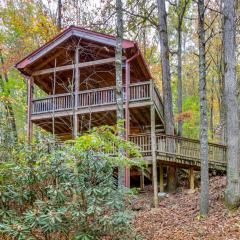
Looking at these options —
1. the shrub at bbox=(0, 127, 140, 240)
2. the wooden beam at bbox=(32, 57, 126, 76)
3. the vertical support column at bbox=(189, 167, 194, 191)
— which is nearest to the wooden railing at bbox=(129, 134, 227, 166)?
the vertical support column at bbox=(189, 167, 194, 191)

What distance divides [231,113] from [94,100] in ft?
22.2

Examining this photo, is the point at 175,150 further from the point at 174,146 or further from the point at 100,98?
the point at 100,98

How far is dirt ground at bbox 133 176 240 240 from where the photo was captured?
297 inches

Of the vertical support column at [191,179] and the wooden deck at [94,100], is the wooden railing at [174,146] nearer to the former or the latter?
the vertical support column at [191,179]

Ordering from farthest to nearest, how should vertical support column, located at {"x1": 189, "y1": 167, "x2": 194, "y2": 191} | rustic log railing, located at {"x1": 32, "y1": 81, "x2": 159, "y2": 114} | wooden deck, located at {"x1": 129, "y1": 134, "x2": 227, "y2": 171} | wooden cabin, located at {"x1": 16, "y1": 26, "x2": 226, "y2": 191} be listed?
rustic log railing, located at {"x1": 32, "y1": 81, "x2": 159, "y2": 114} < vertical support column, located at {"x1": 189, "y1": 167, "x2": 194, "y2": 191} < wooden cabin, located at {"x1": 16, "y1": 26, "x2": 226, "y2": 191} < wooden deck, located at {"x1": 129, "y1": 134, "x2": 227, "y2": 171}

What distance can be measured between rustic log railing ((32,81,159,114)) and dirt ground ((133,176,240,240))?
4.52m

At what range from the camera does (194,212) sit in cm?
980

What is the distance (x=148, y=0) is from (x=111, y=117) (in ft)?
24.6

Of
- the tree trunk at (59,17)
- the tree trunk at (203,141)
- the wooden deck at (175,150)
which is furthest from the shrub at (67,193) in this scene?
the tree trunk at (59,17)

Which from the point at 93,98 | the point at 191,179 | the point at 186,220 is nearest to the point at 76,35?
the point at 93,98

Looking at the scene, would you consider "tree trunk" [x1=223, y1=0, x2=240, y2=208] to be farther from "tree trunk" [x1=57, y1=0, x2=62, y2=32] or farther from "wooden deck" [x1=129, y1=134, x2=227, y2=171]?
"tree trunk" [x1=57, y1=0, x2=62, y2=32]

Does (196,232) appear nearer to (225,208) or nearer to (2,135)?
(225,208)

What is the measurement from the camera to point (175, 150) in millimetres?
12922

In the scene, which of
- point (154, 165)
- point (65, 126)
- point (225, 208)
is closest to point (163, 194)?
point (154, 165)
